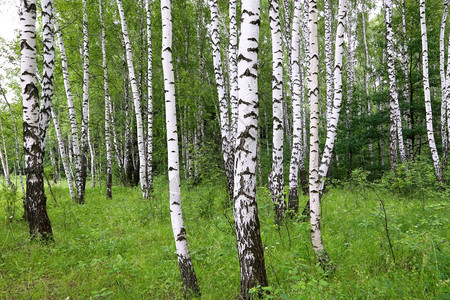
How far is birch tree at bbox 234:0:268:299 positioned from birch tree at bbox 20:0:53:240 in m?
4.64

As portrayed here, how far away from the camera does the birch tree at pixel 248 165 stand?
3.03 meters

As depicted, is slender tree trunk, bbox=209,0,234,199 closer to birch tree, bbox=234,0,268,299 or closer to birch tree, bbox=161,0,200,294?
birch tree, bbox=161,0,200,294

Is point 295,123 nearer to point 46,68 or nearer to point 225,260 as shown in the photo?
point 225,260

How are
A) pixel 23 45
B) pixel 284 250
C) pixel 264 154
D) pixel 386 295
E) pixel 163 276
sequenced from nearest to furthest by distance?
pixel 386 295 → pixel 163 276 → pixel 284 250 → pixel 23 45 → pixel 264 154

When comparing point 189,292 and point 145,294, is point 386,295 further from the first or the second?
point 145,294

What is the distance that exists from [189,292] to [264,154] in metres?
20.7

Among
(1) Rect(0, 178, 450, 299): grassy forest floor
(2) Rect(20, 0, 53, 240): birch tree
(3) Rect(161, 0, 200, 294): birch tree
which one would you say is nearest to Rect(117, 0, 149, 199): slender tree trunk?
(1) Rect(0, 178, 450, 299): grassy forest floor

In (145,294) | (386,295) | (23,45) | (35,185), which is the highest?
(23,45)

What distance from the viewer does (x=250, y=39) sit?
312cm

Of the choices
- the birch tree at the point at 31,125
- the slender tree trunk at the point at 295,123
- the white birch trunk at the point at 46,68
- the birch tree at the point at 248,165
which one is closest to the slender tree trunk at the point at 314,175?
the birch tree at the point at 248,165

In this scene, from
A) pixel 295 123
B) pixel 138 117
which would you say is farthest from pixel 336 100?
pixel 138 117

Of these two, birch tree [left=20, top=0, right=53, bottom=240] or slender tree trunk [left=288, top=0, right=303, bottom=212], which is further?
slender tree trunk [left=288, top=0, right=303, bottom=212]

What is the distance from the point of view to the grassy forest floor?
10.6 feet

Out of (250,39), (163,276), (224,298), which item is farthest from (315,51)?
(163,276)
